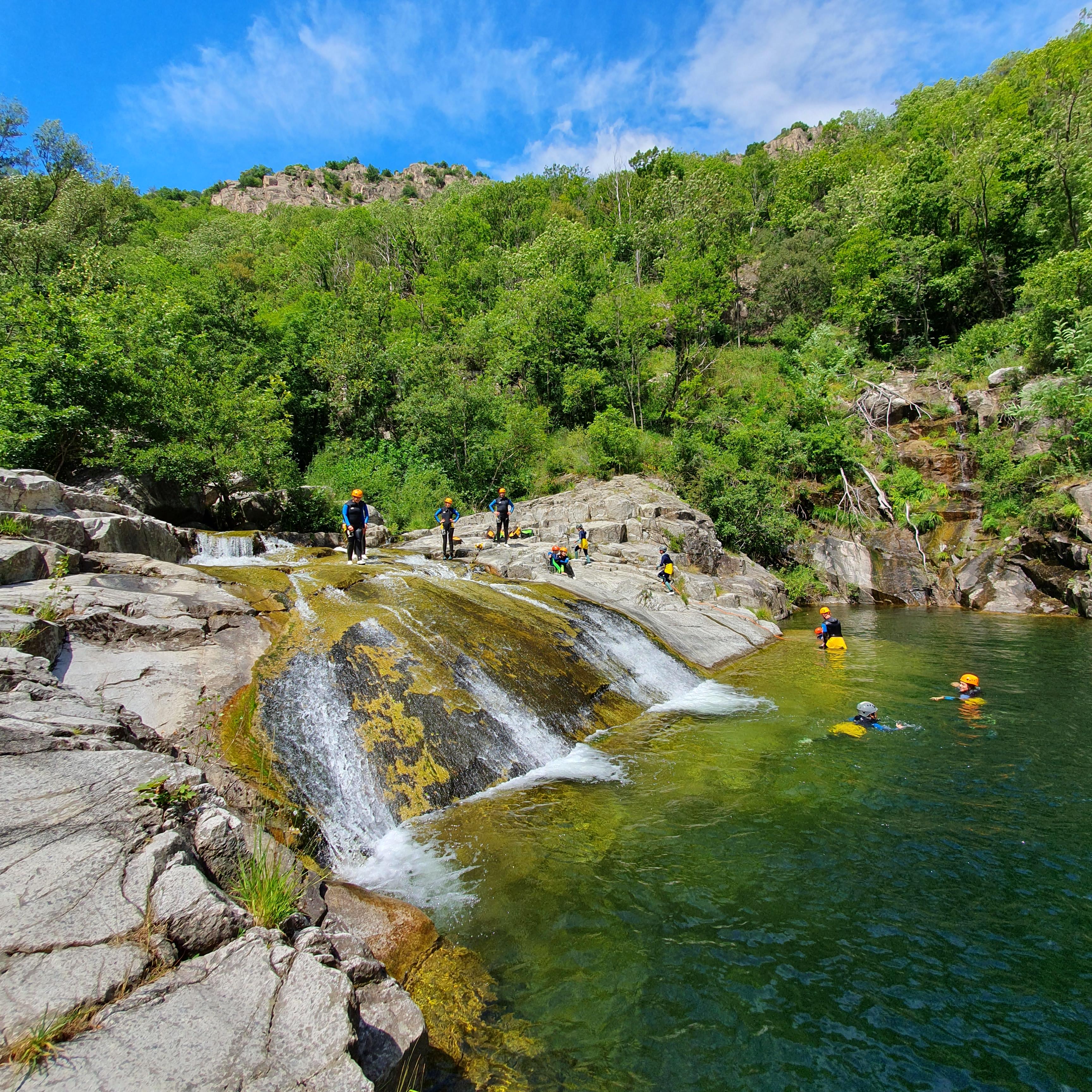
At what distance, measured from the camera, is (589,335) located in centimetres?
3988

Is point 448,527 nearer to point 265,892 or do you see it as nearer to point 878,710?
point 878,710

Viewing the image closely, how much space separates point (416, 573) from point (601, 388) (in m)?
27.8

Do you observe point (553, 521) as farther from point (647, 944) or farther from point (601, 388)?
point (647, 944)

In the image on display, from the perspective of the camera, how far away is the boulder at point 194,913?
135 inches

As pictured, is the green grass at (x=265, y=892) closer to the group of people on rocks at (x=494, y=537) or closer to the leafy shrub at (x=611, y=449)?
the group of people on rocks at (x=494, y=537)

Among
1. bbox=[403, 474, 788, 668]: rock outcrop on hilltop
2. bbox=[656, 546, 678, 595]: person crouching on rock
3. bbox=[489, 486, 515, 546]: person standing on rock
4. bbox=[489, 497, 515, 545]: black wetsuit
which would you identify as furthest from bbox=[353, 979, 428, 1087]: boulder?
bbox=[489, 497, 515, 545]: black wetsuit

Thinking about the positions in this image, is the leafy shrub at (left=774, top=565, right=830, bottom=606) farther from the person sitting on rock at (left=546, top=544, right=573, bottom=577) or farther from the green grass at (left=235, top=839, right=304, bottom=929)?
the green grass at (left=235, top=839, right=304, bottom=929)

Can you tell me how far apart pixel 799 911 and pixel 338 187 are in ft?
539

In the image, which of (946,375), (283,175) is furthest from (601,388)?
(283,175)

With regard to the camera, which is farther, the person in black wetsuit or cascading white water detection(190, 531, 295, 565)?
the person in black wetsuit

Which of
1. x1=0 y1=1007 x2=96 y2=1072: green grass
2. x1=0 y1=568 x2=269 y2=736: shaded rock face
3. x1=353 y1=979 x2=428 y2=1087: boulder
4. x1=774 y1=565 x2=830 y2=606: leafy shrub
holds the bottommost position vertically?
x1=774 y1=565 x2=830 y2=606: leafy shrub

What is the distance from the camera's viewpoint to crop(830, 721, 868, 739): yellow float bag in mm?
10188

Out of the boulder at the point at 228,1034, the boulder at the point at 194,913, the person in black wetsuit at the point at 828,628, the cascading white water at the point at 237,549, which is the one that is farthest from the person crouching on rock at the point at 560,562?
the boulder at the point at 228,1034

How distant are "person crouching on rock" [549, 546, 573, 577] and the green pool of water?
32.5 feet
